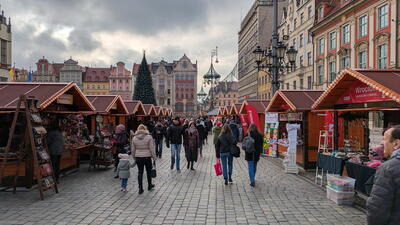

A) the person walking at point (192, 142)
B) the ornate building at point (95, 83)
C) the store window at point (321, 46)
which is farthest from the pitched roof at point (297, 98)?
the ornate building at point (95, 83)

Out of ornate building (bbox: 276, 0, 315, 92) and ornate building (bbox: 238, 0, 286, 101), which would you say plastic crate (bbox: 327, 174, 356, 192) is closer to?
ornate building (bbox: 276, 0, 315, 92)

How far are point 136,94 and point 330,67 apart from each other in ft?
119

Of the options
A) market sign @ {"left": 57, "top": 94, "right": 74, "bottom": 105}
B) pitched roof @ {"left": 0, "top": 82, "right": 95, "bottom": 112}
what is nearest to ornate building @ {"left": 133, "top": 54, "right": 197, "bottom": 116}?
market sign @ {"left": 57, "top": 94, "right": 74, "bottom": 105}

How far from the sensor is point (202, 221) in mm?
6719

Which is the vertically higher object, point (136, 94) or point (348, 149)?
point (136, 94)

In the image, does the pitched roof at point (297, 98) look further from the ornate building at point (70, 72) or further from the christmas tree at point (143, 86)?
the ornate building at point (70, 72)

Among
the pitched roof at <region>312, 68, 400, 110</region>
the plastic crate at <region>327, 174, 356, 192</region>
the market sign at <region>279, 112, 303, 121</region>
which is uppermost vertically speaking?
the pitched roof at <region>312, 68, 400, 110</region>

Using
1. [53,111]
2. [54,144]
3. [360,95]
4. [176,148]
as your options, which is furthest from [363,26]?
[54,144]

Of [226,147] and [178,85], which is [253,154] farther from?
[178,85]

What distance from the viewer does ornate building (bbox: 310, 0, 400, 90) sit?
26.8 metres

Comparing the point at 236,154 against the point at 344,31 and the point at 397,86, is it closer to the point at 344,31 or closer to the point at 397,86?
the point at 397,86

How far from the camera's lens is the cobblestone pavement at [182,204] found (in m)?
6.86

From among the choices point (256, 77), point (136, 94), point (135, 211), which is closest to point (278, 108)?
point (135, 211)

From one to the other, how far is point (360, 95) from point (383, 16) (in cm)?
2125
